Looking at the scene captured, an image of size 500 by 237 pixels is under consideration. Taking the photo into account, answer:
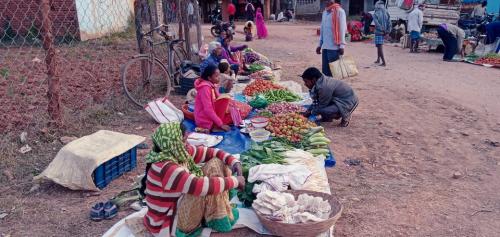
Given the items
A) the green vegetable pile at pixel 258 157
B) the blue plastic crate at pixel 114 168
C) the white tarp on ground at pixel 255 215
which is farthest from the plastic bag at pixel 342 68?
the blue plastic crate at pixel 114 168

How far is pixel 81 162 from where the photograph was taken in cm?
402

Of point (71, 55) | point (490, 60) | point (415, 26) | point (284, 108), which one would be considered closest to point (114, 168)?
point (284, 108)

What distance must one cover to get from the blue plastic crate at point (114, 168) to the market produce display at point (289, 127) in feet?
5.43

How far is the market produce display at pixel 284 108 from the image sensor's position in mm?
6086

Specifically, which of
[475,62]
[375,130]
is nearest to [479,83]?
[475,62]

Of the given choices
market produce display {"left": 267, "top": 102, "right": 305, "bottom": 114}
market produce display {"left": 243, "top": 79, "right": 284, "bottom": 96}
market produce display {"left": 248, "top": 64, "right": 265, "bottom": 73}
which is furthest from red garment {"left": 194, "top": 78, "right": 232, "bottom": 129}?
market produce display {"left": 248, "top": 64, "right": 265, "bottom": 73}

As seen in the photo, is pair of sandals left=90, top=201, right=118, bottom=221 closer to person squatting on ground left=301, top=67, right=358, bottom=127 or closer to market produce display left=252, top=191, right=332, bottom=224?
market produce display left=252, top=191, right=332, bottom=224

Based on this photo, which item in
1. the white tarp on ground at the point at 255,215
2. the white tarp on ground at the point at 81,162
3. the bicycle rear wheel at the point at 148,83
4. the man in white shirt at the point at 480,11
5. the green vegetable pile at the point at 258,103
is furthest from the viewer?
the man in white shirt at the point at 480,11

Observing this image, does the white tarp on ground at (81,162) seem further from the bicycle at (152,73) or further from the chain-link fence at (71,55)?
the bicycle at (152,73)

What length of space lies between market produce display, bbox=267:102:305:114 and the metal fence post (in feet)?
9.49

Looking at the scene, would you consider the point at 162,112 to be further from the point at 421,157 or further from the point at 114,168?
the point at 421,157

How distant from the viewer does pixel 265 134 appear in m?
5.02

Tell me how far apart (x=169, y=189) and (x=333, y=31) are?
5418 millimetres

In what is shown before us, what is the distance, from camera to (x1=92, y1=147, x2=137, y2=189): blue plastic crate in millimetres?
4129
